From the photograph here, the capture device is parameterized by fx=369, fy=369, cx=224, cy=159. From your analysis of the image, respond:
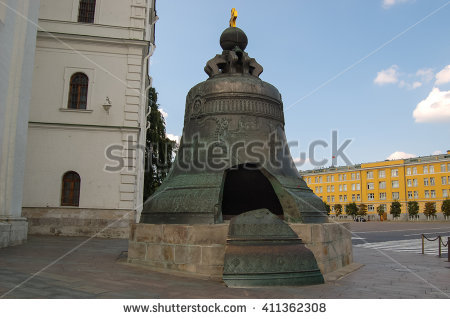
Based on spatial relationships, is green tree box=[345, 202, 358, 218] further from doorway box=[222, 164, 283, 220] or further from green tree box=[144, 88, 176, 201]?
doorway box=[222, 164, 283, 220]

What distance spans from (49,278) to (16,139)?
6.55m

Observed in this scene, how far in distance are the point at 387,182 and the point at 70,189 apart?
214 feet

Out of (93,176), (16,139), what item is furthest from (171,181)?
(93,176)

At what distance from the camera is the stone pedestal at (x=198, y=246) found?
456cm

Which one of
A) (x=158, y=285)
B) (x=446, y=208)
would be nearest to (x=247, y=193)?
(x=158, y=285)

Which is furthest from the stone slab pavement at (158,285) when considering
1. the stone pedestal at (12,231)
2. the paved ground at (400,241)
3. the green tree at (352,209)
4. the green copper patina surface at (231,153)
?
the green tree at (352,209)

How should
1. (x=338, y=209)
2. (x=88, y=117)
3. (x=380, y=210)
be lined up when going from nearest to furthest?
(x=88, y=117)
(x=380, y=210)
(x=338, y=209)

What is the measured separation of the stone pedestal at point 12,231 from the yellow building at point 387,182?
216 feet

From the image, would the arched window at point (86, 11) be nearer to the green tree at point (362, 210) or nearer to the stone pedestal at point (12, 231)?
the stone pedestal at point (12, 231)

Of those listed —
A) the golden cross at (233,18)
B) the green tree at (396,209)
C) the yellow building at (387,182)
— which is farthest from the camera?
the yellow building at (387,182)

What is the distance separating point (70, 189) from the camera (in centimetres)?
1412

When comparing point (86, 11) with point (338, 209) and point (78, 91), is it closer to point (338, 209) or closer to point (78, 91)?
point (78, 91)

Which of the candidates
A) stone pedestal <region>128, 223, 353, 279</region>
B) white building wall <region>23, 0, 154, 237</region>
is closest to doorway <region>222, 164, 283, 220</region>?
stone pedestal <region>128, 223, 353, 279</region>

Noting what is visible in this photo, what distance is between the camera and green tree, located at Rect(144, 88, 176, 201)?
73.4ft
